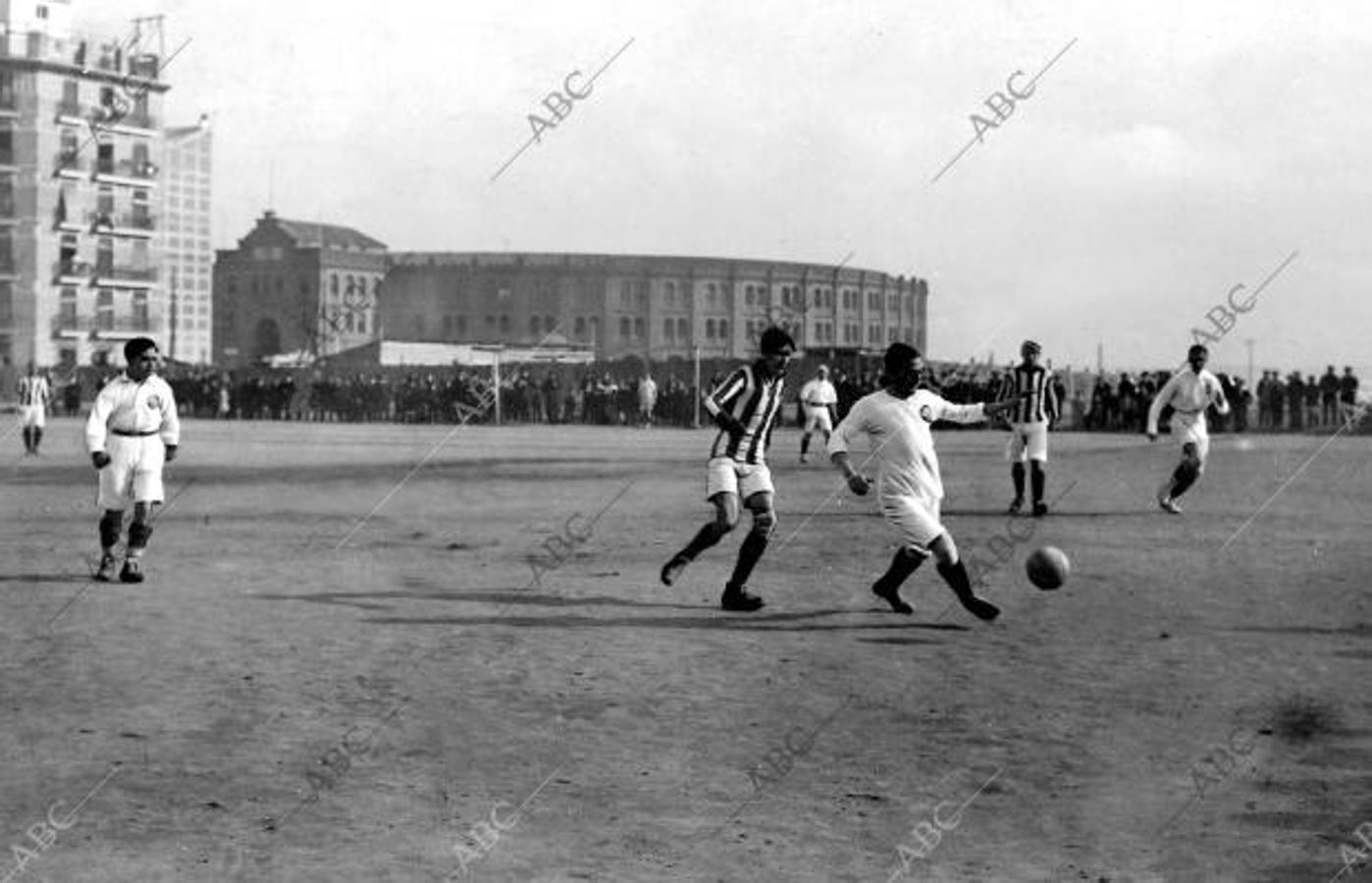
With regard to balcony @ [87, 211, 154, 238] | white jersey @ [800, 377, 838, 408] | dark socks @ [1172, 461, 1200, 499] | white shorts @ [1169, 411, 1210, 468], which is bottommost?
dark socks @ [1172, 461, 1200, 499]

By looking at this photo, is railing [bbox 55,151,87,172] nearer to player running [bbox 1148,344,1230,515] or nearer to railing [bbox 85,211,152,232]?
railing [bbox 85,211,152,232]

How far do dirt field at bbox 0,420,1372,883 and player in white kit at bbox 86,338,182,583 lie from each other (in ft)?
1.46

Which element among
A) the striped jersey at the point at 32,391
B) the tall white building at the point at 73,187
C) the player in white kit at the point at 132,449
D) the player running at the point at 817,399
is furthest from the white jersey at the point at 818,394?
the tall white building at the point at 73,187

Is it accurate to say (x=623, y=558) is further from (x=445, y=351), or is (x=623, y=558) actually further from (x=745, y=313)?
(x=745, y=313)

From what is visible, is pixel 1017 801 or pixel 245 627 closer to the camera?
pixel 1017 801

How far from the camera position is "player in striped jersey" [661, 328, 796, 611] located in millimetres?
10531

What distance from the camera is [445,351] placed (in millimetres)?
83812

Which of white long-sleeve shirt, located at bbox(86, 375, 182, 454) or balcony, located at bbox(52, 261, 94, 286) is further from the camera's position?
balcony, located at bbox(52, 261, 94, 286)

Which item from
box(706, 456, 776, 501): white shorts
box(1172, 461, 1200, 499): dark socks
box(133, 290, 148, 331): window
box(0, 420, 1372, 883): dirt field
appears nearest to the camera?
box(0, 420, 1372, 883): dirt field

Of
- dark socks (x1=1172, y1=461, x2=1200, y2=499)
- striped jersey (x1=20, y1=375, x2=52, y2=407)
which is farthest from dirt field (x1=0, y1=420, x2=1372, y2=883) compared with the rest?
striped jersey (x1=20, y1=375, x2=52, y2=407)

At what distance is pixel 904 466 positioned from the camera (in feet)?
32.5

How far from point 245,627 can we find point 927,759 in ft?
14.7

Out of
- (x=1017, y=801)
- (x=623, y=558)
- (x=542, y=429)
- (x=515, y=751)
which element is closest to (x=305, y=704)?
(x=515, y=751)

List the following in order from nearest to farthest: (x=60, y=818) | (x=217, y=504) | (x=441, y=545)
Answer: (x=60, y=818) → (x=441, y=545) → (x=217, y=504)
